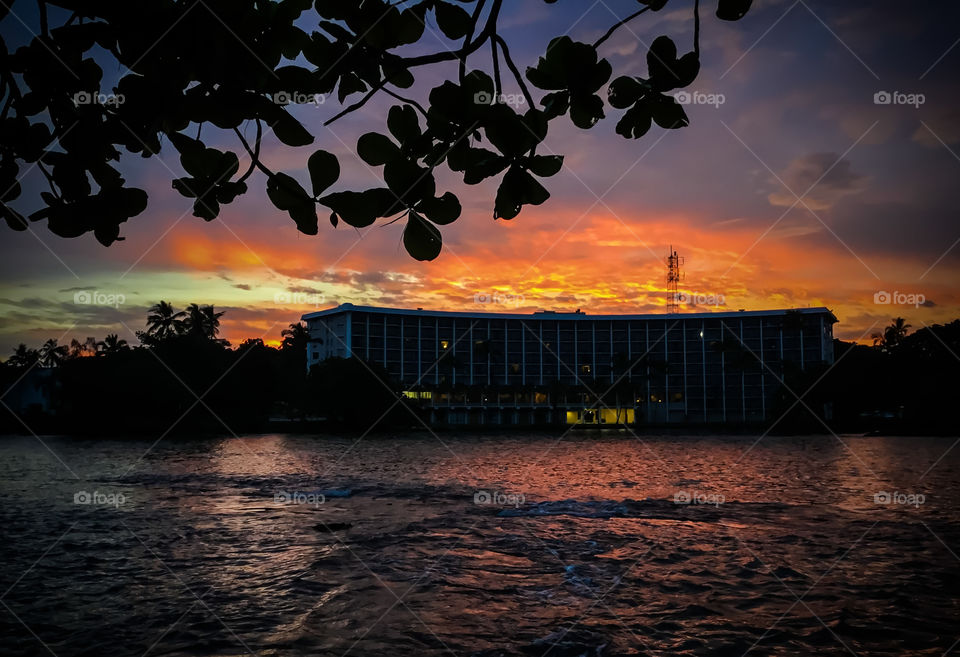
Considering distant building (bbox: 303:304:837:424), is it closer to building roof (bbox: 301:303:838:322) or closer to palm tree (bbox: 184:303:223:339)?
building roof (bbox: 301:303:838:322)

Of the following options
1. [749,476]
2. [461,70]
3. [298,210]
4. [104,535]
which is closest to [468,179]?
[461,70]

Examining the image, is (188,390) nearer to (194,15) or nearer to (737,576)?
(737,576)

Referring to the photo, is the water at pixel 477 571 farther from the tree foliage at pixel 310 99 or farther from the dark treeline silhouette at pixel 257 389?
the dark treeline silhouette at pixel 257 389

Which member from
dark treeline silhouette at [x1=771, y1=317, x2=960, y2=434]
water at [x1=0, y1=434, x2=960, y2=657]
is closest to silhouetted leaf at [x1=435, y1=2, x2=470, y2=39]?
water at [x1=0, y1=434, x2=960, y2=657]

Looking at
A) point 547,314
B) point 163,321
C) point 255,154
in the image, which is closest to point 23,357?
point 163,321

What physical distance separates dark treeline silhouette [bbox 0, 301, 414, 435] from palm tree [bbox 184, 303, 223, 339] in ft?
13.7

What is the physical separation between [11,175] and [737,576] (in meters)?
10.5

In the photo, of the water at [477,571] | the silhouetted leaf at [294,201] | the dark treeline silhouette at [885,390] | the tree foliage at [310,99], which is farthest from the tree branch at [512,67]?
the dark treeline silhouette at [885,390]

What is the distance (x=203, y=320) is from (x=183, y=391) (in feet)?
75.3

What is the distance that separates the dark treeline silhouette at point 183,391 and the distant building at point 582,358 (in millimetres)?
28135

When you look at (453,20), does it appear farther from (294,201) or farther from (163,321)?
(163,321)

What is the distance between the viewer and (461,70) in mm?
1607

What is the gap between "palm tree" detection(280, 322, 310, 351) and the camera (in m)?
102

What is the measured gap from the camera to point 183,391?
210 feet
